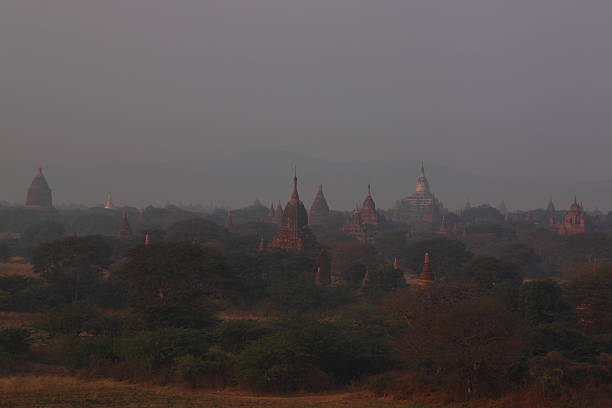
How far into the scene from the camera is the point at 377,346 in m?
27.7

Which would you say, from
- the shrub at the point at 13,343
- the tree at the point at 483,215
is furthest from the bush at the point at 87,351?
the tree at the point at 483,215

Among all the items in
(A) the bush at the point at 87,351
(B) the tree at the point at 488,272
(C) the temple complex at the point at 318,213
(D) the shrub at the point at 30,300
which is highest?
(C) the temple complex at the point at 318,213

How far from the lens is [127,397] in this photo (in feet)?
73.6

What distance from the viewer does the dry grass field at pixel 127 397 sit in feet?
70.2

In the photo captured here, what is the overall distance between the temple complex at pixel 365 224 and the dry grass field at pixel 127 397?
7343cm

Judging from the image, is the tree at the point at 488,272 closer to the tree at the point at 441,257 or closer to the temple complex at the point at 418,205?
the tree at the point at 441,257

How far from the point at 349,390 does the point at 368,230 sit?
3120 inches

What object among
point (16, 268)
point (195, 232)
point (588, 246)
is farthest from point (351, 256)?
point (16, 268)

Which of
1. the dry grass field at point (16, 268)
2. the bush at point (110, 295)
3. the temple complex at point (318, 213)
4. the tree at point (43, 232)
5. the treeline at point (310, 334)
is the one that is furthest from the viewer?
the temple complex at point (318, 213)

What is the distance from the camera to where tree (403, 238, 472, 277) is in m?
67.4

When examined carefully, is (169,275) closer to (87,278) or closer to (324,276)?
(87,278)

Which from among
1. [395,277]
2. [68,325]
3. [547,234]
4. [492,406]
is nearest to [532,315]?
[492,406]

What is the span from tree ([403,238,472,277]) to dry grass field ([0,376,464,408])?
44421mm

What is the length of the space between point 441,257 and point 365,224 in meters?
38.6
